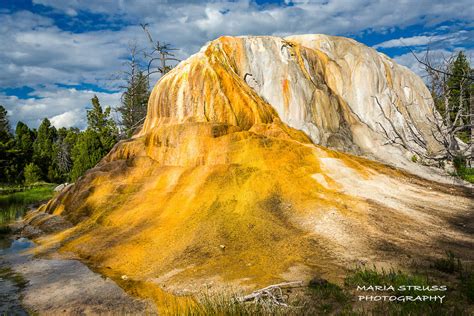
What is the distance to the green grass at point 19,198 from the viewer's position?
22.9m

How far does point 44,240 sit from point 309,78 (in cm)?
1661

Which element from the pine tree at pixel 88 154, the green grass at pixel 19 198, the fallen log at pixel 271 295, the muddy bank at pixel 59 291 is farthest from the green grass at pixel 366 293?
the pine tree at pixel 88 154

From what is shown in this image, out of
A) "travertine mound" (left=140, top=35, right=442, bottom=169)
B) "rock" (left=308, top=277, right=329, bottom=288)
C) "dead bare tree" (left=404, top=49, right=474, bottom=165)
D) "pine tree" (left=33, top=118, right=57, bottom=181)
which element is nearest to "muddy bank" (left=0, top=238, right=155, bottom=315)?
"rock" (left=308, top=277, right=329, bottom=288)

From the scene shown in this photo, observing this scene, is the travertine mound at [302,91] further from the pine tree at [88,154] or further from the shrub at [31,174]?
the shrub at [31,174]

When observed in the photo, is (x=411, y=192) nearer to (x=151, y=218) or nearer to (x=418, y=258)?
(x=418, y=258)

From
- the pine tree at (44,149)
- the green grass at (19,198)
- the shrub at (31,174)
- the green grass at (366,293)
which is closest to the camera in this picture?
the green grass at (366,293)

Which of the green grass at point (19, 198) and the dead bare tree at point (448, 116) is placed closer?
the dead bare tree at point (448, 116)

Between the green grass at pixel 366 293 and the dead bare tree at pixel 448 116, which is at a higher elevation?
the dead bare tree at pixel 448 116

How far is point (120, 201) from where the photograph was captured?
15461mm

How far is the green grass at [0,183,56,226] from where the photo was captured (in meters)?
22.9

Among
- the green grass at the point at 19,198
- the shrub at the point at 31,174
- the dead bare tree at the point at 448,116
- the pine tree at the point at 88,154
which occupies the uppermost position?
the dead bare tree at the point at 448,116

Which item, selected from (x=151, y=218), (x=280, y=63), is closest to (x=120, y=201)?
(x=151, y=218)

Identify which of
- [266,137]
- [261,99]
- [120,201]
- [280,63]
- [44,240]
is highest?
[280,63]

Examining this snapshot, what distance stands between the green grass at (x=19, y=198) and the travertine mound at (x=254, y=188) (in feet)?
22.0
